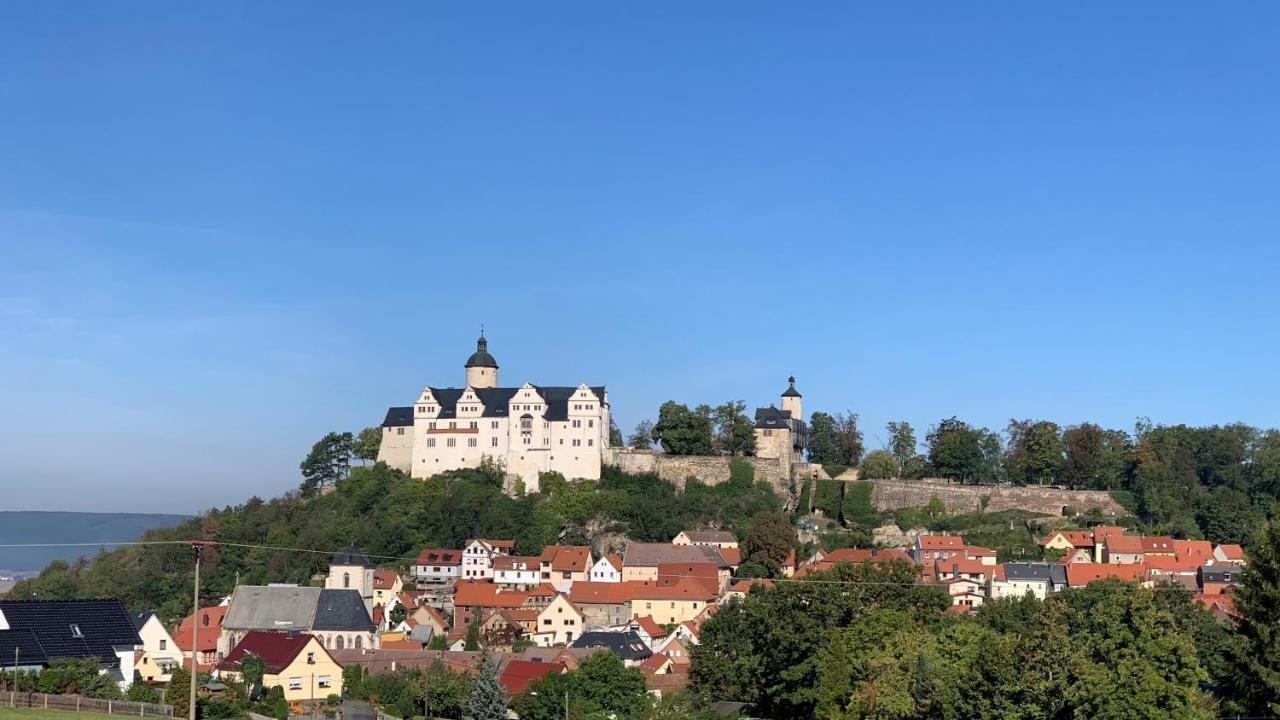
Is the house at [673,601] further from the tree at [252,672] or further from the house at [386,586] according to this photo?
the tree at [252,672]

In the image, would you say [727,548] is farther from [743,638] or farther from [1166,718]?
[1166,718]

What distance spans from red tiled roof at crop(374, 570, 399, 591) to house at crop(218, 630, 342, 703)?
24.2 metres

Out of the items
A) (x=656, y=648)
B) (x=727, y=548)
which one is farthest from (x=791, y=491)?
(x=656, y=648)

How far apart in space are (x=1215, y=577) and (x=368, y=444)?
57.7m

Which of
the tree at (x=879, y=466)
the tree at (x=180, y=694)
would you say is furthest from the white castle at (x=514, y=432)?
the tree at (x=180, y=694)

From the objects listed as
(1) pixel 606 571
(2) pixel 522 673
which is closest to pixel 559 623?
(1) pixel 606 571

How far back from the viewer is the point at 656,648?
215 feet

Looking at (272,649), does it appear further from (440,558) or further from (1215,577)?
(1215,577)

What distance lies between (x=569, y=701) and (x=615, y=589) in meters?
27.7

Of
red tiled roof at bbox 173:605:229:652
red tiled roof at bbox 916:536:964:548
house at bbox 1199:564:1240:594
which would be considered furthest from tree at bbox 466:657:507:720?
house at bbox 1199:564:1240:594

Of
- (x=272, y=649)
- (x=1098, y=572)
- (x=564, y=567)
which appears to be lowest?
(x=272, y=649)

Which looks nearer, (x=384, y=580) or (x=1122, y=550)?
(x=384, y=580)

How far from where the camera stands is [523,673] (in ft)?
172

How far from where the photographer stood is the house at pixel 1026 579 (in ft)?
241
